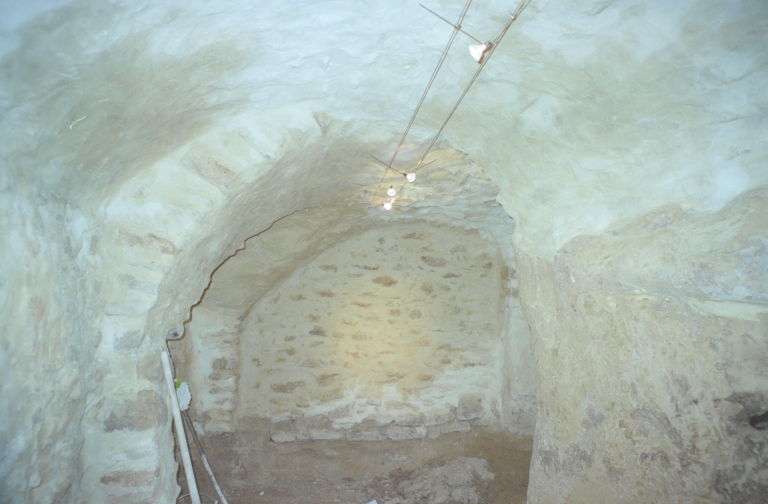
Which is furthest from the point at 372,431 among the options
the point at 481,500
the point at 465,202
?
the point at 465,202

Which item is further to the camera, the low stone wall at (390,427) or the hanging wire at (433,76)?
the low stone wall at (390,427)

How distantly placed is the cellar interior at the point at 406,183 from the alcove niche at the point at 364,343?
3.22 ft

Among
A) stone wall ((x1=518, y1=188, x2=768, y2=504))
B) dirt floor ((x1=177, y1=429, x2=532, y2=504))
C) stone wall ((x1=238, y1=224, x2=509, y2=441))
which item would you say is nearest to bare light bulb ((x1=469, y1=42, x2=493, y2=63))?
stone wall ((x1=518, y1=188, x2=768, y2=504))

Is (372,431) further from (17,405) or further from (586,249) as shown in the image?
(17,405)

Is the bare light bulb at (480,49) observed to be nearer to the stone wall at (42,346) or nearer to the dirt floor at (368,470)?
the stone wall at (42,346)

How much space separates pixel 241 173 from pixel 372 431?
3009 mm

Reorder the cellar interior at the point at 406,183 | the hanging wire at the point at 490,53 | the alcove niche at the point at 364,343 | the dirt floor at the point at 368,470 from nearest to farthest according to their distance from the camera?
the cellar interior at the point at 406,183, the hanging wire at the point at 490,53, the dirt floor at the point at 368,470, the alcove niche at the point at 364,343

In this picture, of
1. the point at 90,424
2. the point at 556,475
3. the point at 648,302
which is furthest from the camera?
the point at 556,475

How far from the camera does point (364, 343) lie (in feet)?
14.0

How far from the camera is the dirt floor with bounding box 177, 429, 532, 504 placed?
3.57 meters

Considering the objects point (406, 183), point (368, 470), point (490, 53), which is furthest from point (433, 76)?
point (368, 470)

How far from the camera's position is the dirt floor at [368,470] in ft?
11.7

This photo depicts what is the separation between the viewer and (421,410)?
4.39m

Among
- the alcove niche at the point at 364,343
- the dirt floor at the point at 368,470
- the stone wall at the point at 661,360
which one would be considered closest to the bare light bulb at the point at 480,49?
the stone wall at the point at 661,360
